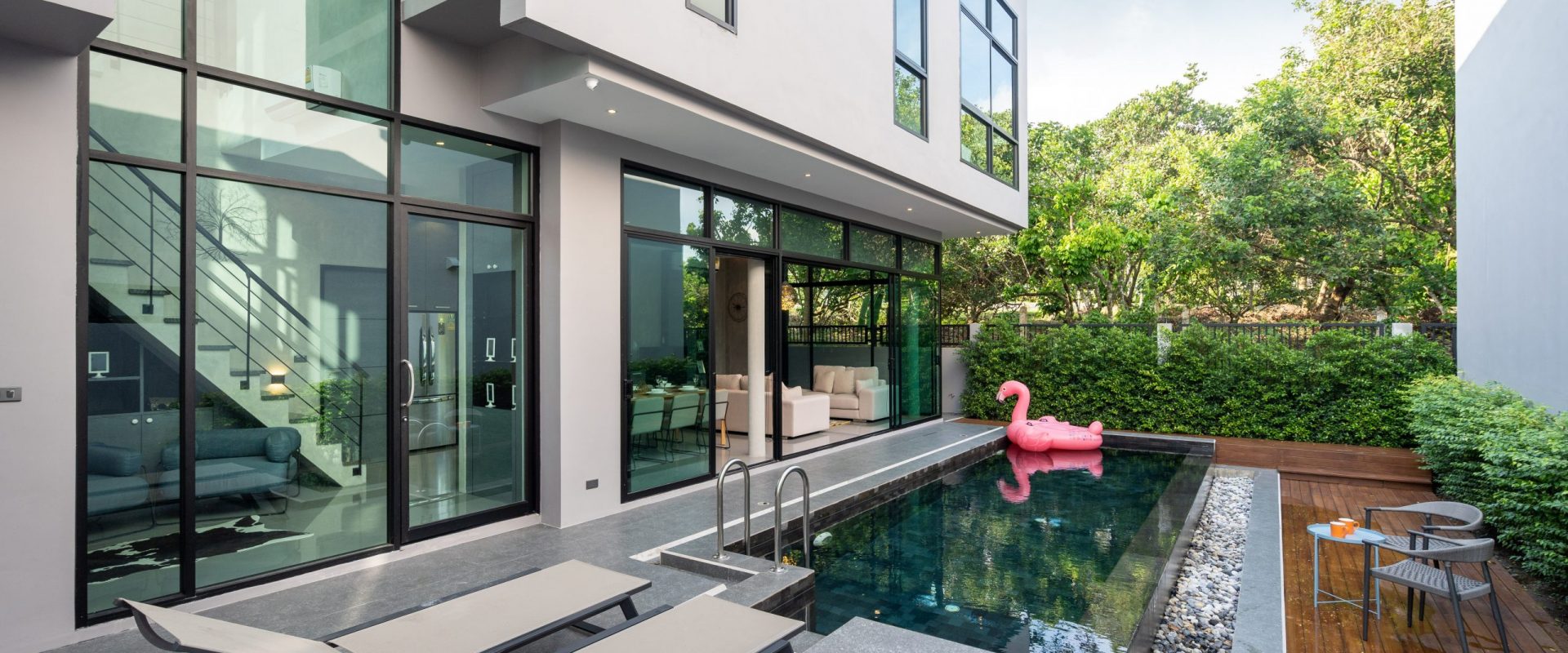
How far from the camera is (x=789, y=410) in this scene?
9148mm

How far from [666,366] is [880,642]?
3.86 metres

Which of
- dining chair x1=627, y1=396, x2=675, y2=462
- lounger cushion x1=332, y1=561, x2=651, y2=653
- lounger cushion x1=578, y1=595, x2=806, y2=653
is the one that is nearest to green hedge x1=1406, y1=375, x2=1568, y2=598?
lounger cushion x1=578, y1=595, x2=806, y2=653

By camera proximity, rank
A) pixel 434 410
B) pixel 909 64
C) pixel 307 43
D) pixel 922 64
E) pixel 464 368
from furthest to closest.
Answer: pixel 922 64 < pixel 909 64 < pixel 464 368 < pixel 434 410 < pixel 307 43

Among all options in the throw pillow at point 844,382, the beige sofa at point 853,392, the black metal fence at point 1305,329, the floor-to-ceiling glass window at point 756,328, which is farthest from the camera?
the throw pillow at point 844,382

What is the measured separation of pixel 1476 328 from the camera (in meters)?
8.34

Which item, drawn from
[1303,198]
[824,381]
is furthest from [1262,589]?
[1303,198]

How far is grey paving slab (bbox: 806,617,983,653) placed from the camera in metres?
2.92

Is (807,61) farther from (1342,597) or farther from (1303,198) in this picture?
(1303,198)

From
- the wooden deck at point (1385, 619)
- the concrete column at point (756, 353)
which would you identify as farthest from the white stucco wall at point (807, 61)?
the wooden deck at point (1385, 619)

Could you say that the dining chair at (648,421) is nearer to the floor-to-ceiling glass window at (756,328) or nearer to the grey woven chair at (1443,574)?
the floor-to-ceiling glass window at (756,328)

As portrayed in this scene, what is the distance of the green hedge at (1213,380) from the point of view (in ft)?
29.6

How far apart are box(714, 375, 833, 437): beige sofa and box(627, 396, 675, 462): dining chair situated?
9.00ft

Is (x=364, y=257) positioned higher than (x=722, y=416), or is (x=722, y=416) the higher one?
(x=364, y=257)

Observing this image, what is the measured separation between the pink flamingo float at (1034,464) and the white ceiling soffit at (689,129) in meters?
3.42
